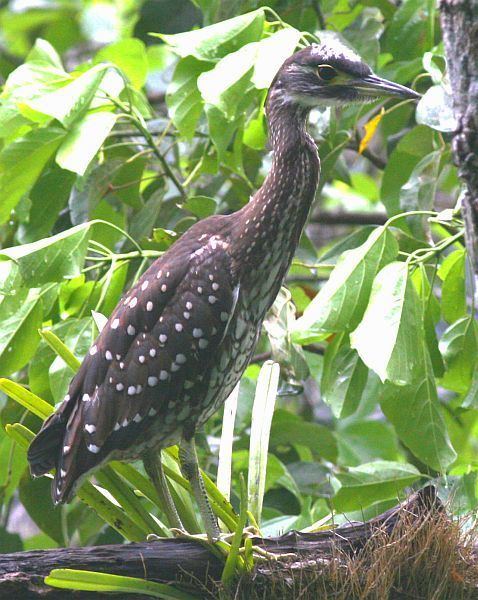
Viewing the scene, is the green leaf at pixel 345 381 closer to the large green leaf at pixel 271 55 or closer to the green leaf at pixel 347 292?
the green leaf at pixel 347 292

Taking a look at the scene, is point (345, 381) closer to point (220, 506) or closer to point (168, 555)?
point (220, 506)

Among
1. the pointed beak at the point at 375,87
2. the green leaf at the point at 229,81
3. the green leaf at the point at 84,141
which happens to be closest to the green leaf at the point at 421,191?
the pointed beak at the point at 375,87

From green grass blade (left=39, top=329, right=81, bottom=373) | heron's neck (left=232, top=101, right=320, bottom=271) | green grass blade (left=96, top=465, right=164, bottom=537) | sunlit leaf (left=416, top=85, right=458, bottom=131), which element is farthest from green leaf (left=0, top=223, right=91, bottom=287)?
sunlit leaf (left=416, top=85, right=458, bottom=131)

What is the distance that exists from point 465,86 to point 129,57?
237 cm

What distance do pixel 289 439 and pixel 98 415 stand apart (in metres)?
1.19

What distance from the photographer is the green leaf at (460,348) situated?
3046 mm

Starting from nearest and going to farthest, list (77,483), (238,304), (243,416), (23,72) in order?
(77,483), (238,304), (23,72), (243,416)

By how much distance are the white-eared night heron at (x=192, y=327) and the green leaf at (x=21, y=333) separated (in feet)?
0.87

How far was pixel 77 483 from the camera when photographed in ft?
9.30

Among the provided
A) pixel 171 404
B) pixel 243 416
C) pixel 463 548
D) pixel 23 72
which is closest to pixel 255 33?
pixel 23 72

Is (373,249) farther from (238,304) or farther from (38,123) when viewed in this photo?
(38,123)

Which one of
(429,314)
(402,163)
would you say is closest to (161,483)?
(429,314)

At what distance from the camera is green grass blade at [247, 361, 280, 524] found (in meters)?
3.02

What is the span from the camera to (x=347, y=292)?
2.82m
